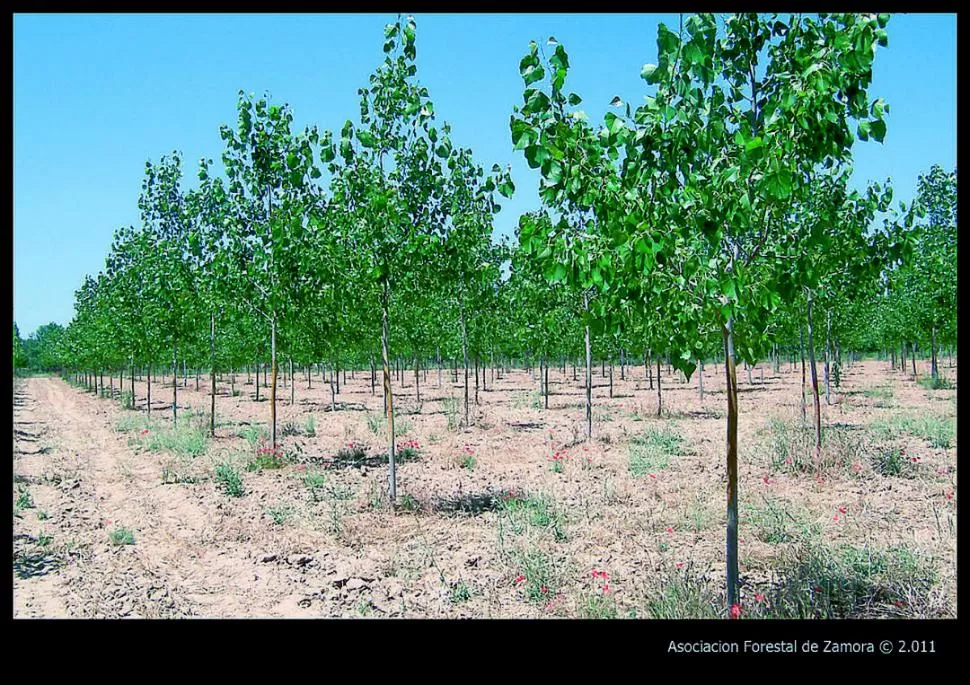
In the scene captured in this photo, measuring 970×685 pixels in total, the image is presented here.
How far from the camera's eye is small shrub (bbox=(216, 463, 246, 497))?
34.8 feet

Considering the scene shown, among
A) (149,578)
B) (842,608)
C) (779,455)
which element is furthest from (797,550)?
(149,578)

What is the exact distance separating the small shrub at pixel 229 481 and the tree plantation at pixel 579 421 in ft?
0.15

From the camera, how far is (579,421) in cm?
2017

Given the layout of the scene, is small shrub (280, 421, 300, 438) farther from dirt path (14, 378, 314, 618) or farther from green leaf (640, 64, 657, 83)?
green leaf (640, 64, 657, 83)

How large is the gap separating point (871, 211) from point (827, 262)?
3.23 ft

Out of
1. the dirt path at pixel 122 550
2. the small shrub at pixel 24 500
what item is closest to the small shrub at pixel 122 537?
the dirt path at pixel 122 550

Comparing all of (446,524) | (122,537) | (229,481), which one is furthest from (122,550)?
(446,524)

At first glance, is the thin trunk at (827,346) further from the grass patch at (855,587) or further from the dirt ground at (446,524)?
the grass patch at (855,587)

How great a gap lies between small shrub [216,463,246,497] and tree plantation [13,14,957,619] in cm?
5

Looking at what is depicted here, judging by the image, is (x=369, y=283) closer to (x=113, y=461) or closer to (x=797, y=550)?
(x=797, y=550)

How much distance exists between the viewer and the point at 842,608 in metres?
5.42

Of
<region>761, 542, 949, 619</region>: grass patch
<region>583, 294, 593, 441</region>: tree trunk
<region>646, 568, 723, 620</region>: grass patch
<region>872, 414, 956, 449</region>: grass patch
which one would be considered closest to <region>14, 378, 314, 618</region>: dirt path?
<region>646, 568, 723, 620</region>: grass patch

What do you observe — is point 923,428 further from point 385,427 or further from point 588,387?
point 385,427

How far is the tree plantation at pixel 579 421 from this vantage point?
163 inches
